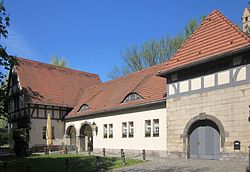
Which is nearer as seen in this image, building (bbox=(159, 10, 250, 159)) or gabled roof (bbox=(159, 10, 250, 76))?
building (bbox=(159, 10, 250, 159))

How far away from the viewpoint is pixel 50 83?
37.9 metres

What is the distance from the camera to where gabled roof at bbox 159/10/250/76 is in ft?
57.8

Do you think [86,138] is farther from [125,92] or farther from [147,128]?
[147,128]

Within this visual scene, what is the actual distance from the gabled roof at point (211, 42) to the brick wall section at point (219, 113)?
198cm

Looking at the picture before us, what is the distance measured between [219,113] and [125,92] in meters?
11.4

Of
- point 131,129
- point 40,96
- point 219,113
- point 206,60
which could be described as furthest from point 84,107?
point 219,113

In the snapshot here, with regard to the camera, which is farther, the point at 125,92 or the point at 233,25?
the point at 125,92

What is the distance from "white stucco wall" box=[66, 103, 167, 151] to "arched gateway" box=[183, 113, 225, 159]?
2471mm

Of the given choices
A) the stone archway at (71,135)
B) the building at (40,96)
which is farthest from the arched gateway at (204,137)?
the building at (40,96)

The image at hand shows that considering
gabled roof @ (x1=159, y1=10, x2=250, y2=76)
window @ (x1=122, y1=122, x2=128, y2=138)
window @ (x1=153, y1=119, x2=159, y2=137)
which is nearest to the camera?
gabled roof @ (x1=159, y1=10, x2=250, y2=76)

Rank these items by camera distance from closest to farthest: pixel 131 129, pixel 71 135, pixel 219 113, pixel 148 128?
pixel 219 113 → pixel 148 128 → pixel 131 129 → pixel 71 135

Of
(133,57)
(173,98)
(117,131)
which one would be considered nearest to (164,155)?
(173,98)

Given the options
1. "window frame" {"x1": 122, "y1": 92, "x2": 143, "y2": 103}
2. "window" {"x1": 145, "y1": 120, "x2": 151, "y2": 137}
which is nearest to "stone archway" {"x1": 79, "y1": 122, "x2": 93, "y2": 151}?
"window frame" {"x1": 122, "y1": 92, "x2": 143, "y2": 103}

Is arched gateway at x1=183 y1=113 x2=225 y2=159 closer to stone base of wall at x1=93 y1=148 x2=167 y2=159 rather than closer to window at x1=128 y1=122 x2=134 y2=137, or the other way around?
stone base of wall at x1=93 y1=148 x2=167 y2=159
